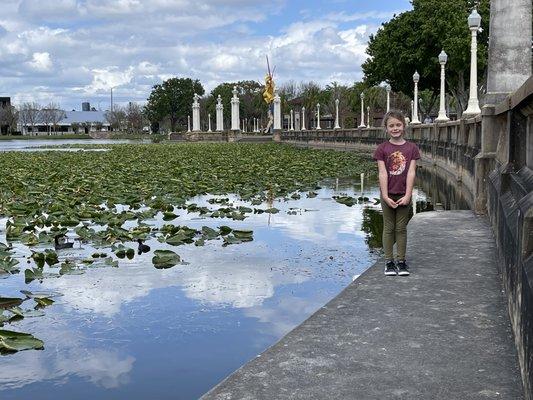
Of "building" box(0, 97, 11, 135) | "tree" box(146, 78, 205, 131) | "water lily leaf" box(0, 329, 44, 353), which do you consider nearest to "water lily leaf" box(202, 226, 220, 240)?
"water lily leaf" box(0, 329, 44, 353)

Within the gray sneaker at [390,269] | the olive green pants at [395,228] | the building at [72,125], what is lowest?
the gray sneaker at [390,269]

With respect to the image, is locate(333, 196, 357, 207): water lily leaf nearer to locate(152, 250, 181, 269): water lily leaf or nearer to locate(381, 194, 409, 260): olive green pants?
locate(152, 250, 181, 269): water lily leaf

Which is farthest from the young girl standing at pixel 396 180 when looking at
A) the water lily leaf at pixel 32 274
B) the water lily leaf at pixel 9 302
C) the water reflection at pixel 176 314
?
the water lily leaf at pixel 32 274

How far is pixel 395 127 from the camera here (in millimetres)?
5758

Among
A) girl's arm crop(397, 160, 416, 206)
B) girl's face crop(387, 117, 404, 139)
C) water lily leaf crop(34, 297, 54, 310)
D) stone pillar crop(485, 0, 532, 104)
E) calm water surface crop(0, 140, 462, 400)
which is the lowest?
calm water surface crop(0, 140, 462, 400)

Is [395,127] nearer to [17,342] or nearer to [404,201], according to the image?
[404,201]

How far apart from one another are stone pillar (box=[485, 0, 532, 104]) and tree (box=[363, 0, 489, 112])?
106ft

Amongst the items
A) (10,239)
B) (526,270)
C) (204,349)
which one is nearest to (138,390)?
(204,349)

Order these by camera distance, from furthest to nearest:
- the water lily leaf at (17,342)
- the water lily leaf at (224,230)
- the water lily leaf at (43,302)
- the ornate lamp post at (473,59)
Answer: the ornate lamp post at (473,59) < the water lily leaf at (224,230) < the water lily leaf at (43,302) < the water lily leaf at (17,342)

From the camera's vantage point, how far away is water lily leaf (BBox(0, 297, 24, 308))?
18.2ft

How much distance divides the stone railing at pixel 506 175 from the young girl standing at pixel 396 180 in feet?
2.66

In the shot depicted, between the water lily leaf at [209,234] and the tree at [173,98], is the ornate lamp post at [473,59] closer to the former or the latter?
the water lily leaf at [209,234]

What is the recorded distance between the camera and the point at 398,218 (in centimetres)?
596

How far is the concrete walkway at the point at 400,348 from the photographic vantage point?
3.31 m
